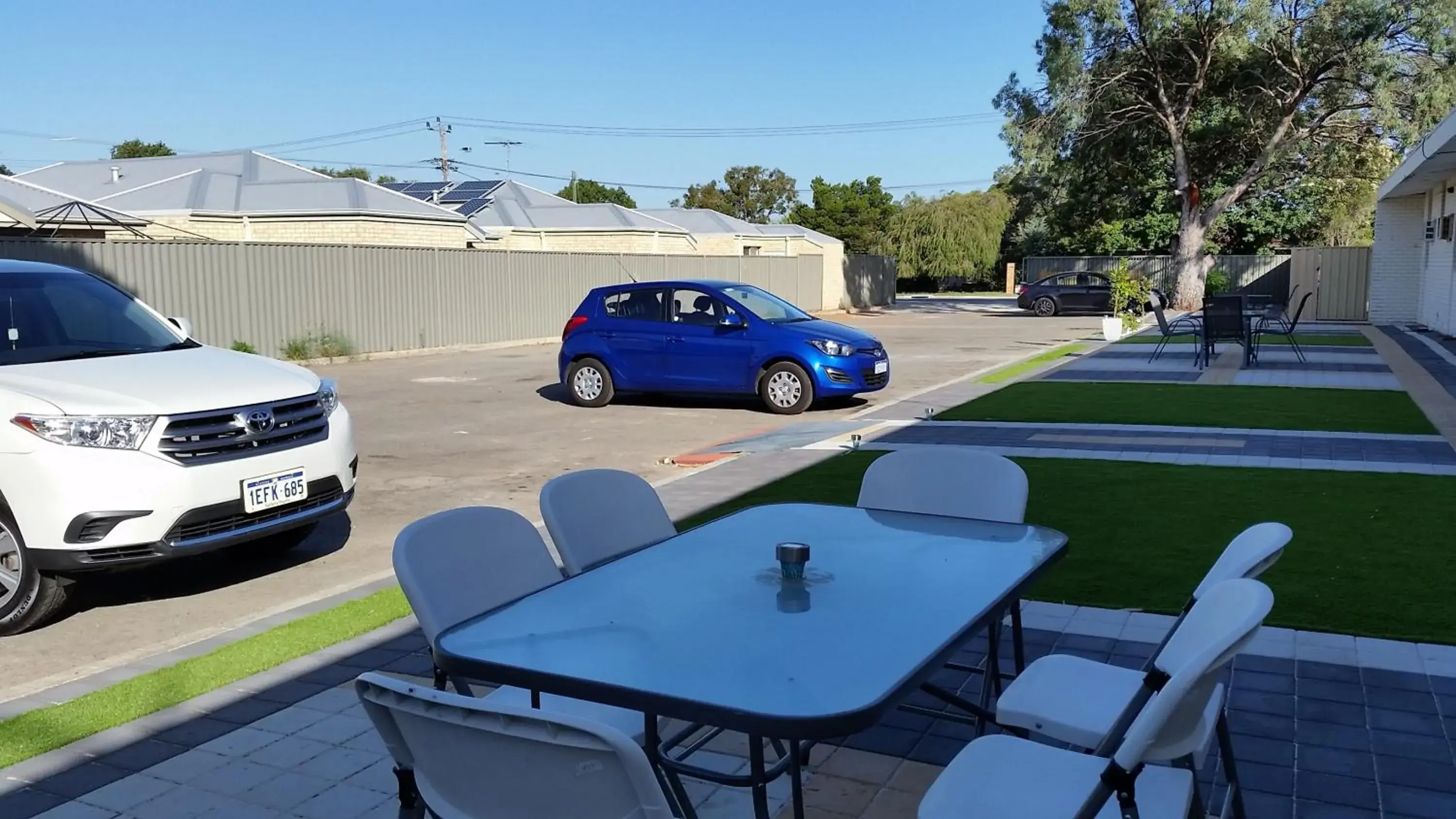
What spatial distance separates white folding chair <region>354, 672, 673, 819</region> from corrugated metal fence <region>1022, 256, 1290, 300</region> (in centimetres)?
3327

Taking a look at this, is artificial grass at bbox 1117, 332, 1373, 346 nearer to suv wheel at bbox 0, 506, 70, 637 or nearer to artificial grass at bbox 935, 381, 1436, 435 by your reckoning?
artificial grass at bbox 935, 381, 1436, 435

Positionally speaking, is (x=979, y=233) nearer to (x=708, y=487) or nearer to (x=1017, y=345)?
(x=1017, y=345)

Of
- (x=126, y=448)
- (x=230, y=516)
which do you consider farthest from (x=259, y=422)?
(x=126, y=448)

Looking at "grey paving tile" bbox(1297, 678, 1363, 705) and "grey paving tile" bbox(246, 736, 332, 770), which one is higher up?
"grey paving tile" bbox(1297, 678, 1363, 705)

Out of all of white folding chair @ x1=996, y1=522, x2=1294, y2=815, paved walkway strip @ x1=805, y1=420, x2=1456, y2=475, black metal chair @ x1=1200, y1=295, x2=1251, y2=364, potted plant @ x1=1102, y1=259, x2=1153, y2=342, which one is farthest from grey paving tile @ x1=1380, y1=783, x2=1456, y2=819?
potted plant @ x1=1102, y1=259, x2=1153, y2=342

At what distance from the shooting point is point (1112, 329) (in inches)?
969

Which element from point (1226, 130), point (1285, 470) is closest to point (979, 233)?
point (1226, 130)

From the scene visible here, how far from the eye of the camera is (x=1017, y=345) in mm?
A: 24719

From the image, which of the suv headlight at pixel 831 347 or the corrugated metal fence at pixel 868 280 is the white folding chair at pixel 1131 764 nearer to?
the suv headlight at pixel 831 347

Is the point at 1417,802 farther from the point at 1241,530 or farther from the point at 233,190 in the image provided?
the point at 233,190

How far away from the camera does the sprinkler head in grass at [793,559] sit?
328cm

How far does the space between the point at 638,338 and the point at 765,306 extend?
1.65 metres

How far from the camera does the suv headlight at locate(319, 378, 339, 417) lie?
21.5 ft

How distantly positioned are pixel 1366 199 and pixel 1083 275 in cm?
1728
